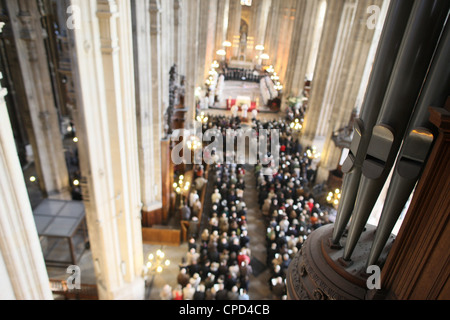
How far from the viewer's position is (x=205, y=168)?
15.2 m

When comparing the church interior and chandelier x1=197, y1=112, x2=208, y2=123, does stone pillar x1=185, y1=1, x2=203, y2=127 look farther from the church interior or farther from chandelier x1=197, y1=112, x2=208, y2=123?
chandelier x1=197, y1=112, x2=208, y2=123

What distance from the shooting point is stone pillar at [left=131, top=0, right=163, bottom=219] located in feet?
28.9

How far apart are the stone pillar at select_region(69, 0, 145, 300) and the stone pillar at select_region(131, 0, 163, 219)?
87.8 inches

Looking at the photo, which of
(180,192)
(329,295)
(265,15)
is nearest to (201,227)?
(180,192)

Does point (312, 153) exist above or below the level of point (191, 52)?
below

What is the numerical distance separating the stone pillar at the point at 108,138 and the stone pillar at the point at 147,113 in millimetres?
2229

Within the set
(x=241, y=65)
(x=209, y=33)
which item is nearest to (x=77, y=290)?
(x=209, y=33)

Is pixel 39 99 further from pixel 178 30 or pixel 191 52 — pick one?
pixel 191 52

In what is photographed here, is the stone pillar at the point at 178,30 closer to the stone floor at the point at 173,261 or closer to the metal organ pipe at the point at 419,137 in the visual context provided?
the stone floor at the point at 173,261

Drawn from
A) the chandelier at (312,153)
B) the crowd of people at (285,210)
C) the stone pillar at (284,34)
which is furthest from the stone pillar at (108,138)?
the stone pillar at (284,34)

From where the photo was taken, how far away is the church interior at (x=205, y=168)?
2.68 m

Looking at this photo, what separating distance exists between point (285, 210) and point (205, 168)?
15.2ft

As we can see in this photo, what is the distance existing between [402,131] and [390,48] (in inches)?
28.5
